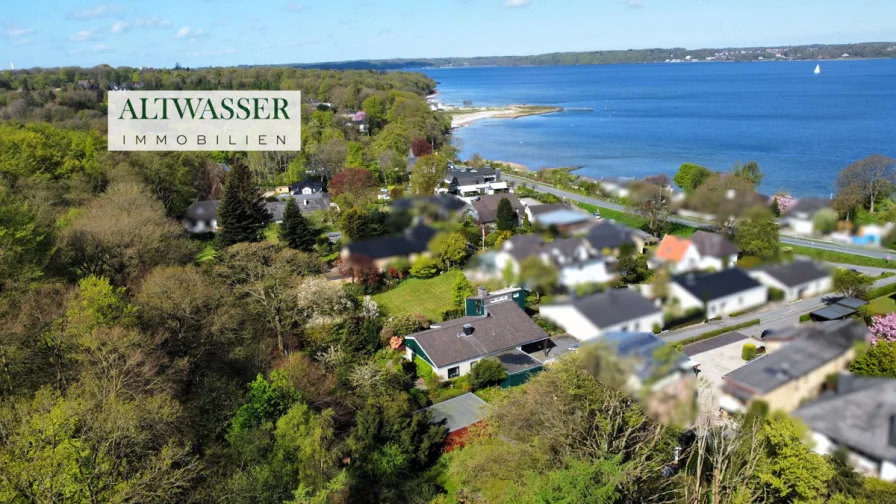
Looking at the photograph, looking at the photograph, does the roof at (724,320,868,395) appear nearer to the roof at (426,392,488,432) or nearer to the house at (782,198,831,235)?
the house at (782,198,831,235)

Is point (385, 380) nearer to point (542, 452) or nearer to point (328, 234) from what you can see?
point (542, 452)

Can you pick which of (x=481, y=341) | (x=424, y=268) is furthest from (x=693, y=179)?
(x=424, y=268)

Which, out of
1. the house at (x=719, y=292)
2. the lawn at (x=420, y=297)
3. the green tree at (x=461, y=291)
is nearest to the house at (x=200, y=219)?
the lawn at (x=420, y=297)

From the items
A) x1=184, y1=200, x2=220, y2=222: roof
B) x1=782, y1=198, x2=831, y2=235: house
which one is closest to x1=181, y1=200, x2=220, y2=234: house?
x1=184, y1=200, x2=220, y2=222: roof

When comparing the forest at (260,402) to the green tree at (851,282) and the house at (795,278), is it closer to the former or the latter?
the house at (795,278)

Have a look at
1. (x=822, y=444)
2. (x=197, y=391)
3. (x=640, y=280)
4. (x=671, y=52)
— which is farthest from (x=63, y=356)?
(x=671, y=52)

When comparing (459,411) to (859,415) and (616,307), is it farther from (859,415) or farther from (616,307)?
(859,415)

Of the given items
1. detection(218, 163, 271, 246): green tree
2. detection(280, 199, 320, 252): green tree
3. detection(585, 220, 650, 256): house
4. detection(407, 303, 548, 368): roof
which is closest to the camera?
detection(585, 220, 650, 256): house
